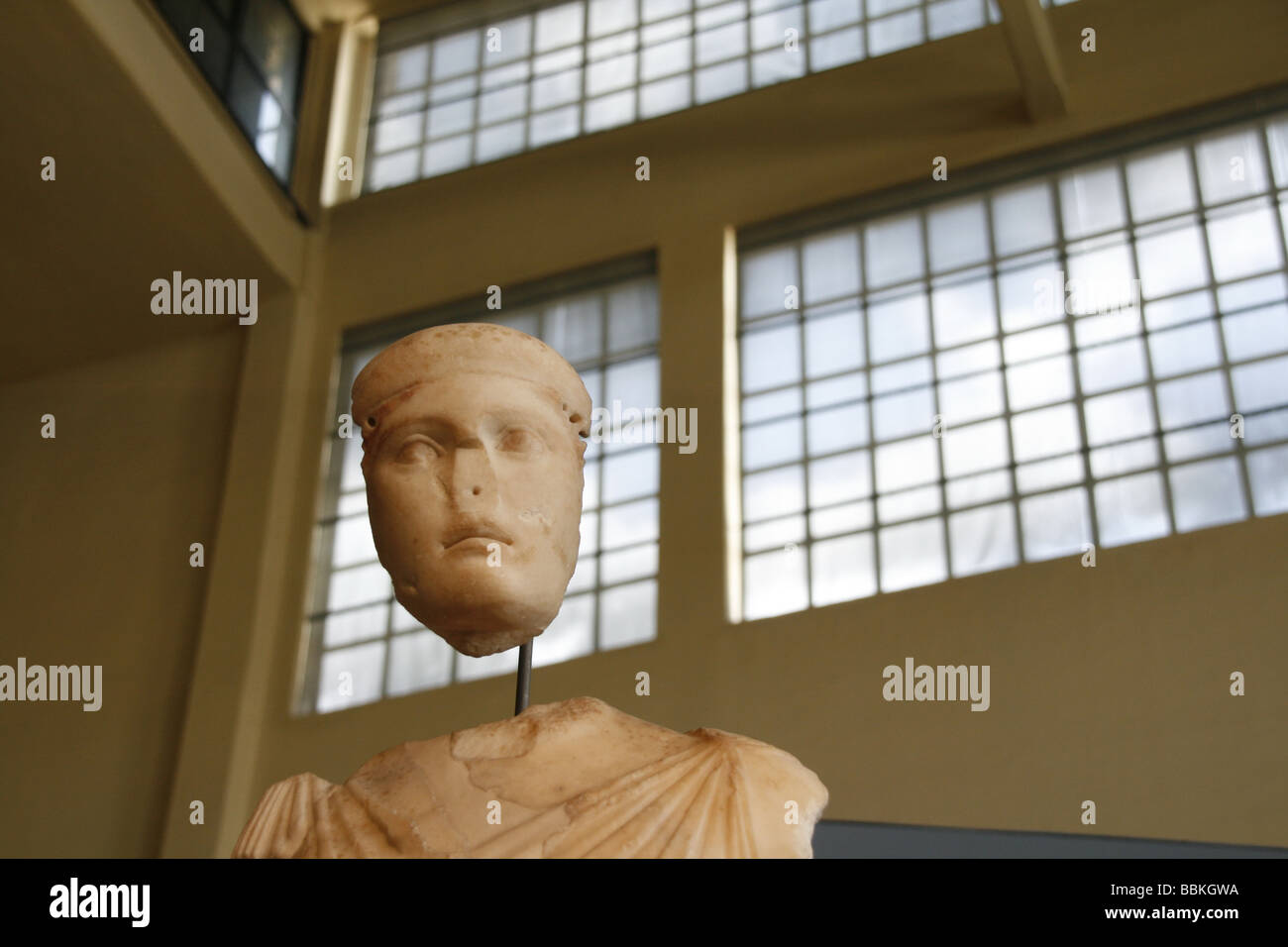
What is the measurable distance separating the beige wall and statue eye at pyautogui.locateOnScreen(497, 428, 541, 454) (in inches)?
372

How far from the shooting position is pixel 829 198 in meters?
12.0

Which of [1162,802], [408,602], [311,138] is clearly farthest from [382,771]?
[311,138]

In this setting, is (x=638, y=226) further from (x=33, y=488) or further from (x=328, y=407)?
(x=33, y=488)

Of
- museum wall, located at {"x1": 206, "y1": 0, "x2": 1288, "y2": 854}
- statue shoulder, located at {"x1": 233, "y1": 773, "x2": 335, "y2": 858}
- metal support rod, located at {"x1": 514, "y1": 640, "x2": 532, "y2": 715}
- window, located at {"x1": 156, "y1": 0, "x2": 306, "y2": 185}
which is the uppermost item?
window, located at {"x1": 156, "y1": 0, "x2": 306, "y2": 185}

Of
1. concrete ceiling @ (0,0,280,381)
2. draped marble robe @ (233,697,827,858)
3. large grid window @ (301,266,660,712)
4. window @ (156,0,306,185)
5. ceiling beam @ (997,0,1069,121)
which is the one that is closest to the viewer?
draped marble robe @ (233,697,827,858)

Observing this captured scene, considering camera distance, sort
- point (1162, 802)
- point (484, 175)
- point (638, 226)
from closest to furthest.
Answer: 1. point (1162, 802)
2. point (638, 226)
3. point (484, 175)

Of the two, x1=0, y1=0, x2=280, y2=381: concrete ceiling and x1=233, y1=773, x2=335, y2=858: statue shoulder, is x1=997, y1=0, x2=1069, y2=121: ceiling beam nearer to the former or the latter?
x1=0, y1=0, x2=280, y2=381: concrete ceiling

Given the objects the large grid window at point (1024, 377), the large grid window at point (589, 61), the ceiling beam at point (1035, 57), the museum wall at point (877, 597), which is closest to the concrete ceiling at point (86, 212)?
the museum wall at point (877, 597)

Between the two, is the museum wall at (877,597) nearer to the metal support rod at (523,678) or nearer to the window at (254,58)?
the window at (254,58)

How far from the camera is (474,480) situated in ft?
11.9

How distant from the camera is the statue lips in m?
3.59

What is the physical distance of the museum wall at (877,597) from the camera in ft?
29.9

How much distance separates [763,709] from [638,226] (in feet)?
14.2

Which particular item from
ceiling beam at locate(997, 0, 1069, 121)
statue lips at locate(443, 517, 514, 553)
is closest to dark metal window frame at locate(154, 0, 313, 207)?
ceiling beam at locate(997, 0, 1069, 121)
